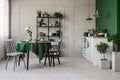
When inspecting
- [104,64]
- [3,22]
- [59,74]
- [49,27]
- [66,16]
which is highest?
[66,16]

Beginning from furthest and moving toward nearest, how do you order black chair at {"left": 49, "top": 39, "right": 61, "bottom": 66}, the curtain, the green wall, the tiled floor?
the curtain → black chair at {"left": 49, "top": 39, "right": 61, "bottom": 66} → the green wall → the tiled floor

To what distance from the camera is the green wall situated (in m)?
6.38

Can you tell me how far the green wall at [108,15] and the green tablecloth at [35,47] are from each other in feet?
7.11

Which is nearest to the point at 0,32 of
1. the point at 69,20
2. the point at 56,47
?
the point at 56,47

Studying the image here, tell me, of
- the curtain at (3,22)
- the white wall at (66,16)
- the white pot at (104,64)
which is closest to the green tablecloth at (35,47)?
the white pot at (104,64)

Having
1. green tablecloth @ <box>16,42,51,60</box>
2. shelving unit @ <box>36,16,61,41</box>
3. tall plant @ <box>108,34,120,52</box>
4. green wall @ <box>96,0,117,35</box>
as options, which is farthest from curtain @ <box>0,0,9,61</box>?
tall plant @ <box>108,34,120,52</box>

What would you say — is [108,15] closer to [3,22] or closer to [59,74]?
[59,74]

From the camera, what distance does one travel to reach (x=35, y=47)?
6133 millimetres

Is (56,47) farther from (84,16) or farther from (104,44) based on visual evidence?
(104,44)

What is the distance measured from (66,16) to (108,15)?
2487 millimetres

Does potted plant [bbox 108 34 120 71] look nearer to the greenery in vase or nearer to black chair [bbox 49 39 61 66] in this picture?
the greenery in vase

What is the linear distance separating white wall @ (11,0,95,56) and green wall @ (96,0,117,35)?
3.17 feet

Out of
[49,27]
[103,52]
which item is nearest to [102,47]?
[103,52]

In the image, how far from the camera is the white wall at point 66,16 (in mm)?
9047
